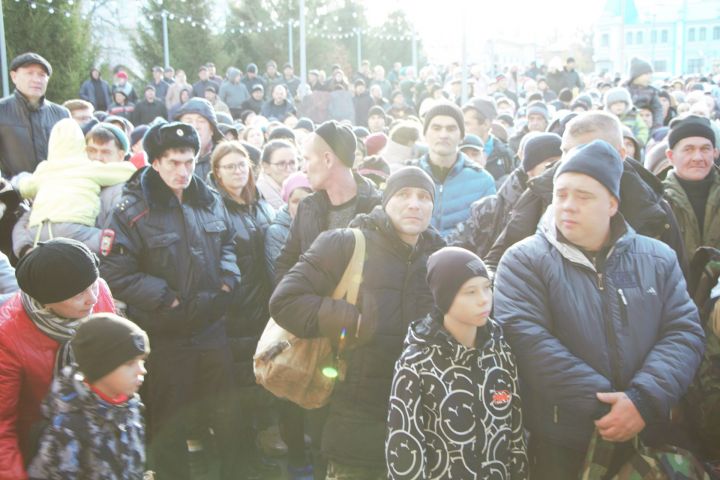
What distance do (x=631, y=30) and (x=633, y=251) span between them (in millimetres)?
113301


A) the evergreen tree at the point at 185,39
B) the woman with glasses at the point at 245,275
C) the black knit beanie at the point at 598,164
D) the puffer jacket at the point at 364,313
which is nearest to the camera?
the black knit beanie at the point at 598,164

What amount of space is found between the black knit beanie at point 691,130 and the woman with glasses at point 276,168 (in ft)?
9.92

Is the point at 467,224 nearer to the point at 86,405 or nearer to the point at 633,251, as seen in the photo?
the point at 633,251

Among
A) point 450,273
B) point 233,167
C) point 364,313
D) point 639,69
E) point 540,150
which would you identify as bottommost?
point 364,313

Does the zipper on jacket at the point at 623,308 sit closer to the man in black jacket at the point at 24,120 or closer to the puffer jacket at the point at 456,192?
the puffer jacket at the point at 456,192

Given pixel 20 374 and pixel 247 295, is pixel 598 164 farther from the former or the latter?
pixel 247 295

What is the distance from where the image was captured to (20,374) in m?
3.17

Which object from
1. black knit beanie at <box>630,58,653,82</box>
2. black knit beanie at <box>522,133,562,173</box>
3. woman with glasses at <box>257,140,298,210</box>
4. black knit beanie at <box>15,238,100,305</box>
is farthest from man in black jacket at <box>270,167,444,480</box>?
black knit beanie at <box>630,58,653,82</box>

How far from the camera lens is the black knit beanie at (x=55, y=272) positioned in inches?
125

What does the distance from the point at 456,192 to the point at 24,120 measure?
15.9ft

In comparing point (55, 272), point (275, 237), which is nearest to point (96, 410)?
point (55, 272)

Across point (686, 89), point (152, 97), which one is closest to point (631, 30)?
point (686, 89)

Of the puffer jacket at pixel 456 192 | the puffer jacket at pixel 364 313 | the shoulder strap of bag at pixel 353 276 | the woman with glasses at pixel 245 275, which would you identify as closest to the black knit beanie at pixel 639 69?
the puffer jacket at pixel 456 192

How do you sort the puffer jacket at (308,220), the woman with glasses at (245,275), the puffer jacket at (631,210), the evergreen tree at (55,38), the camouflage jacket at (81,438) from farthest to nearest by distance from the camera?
the evergreen tree at (55,38) → the woman with glasses at (245,275) → the puffer jacket at (308,220) → the puffer jacket at (631,210) → the camouflage jacket at (81,438)
